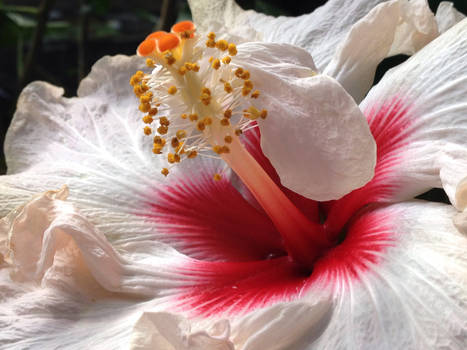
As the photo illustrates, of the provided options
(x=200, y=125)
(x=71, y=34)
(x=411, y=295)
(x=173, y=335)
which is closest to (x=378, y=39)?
(x=200, y=125)

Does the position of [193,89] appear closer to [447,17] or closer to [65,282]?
[65,282]

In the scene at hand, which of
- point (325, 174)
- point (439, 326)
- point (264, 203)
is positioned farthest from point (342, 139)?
point (439, 326)

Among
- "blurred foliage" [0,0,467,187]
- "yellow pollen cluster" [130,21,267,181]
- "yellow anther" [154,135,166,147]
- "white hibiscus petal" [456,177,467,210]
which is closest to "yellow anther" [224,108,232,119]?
"yellow pollen cluster" [130,21,267,181]

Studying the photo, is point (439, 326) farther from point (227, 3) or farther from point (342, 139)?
point (227, 3)

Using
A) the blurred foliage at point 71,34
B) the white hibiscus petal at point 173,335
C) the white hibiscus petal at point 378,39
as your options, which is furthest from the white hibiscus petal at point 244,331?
the blurred foliage at point 71,34

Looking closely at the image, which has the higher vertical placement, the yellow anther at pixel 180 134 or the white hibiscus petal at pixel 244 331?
the yellow anther at pixel 180 134

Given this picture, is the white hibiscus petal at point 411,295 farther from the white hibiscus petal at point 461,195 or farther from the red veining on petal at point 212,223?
the red veining on petal at point 212,223
